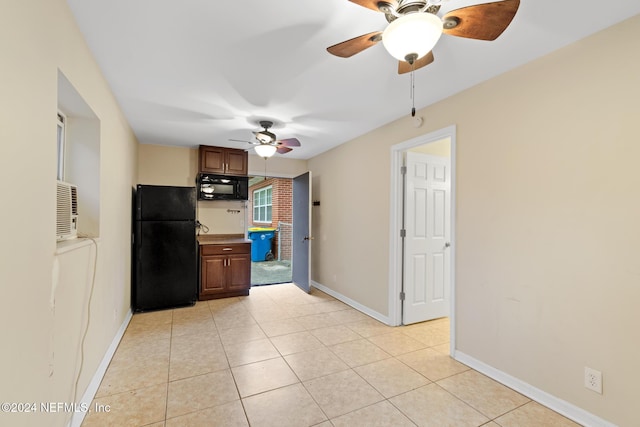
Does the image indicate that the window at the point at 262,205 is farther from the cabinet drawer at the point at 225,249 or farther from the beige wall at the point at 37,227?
the beige wall at the point at 37,227

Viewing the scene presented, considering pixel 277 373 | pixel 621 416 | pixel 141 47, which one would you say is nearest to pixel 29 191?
pixel 141 47

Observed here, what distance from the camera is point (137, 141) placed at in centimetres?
427

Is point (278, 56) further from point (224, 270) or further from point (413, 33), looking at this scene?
point (224, 270)

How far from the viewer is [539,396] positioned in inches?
78.9

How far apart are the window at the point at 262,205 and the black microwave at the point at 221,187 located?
15.4 ft

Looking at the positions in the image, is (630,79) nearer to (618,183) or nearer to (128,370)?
(618,183)

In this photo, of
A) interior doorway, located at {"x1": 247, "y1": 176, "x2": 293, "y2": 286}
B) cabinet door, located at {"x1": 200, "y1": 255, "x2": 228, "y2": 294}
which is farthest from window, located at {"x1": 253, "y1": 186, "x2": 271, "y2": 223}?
cabinet door, located at {"x1": 200, "y1": 255, "x2": 228, "y2": 294}

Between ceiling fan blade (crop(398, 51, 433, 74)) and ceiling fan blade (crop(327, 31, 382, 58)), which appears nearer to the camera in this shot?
ceiling fan blade (crop(327, 31, 382, 58))

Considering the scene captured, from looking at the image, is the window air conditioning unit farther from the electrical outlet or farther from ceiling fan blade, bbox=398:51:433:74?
the electrical outlet

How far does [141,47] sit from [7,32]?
103 centimetres

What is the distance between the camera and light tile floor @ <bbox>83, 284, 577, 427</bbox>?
1.85 metres

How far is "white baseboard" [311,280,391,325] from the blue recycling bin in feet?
10.6

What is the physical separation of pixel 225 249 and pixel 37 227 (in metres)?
3.23

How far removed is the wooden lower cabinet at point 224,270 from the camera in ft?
14.0
